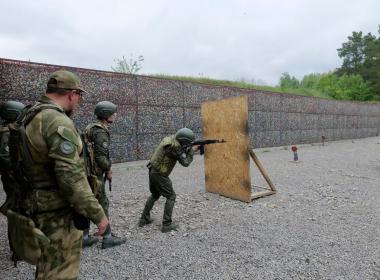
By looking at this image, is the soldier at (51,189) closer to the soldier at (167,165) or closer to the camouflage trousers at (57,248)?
the camouflage trousers at (57,248)

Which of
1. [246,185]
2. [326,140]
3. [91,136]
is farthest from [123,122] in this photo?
[326,140]

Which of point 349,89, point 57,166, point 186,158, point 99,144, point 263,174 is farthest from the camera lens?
point 349,89

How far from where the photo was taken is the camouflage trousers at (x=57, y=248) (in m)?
2.06

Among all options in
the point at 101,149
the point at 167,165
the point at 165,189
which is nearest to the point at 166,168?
the point at 167,165

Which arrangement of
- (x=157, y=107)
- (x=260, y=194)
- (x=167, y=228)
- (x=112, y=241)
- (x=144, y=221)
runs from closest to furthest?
1. (x=112, y=241)
2. (x=167, y=228)
3. (x=144, y=221)
4. (x=260, y=194)
5. (x=157, y=107)

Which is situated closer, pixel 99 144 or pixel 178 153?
pixel 99 144

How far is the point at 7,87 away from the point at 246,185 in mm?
6522

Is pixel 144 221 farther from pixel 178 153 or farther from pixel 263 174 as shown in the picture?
pixel 263 174

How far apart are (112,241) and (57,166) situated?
2330 mm

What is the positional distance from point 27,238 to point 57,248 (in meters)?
0.20

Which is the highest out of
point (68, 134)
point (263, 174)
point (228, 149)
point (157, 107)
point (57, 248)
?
point (157, 107)

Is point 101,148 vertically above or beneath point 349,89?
beneath

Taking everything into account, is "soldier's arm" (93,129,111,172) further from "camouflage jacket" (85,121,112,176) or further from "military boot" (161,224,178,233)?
"military boot" (161,224,178,233)

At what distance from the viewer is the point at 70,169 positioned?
1.96m
